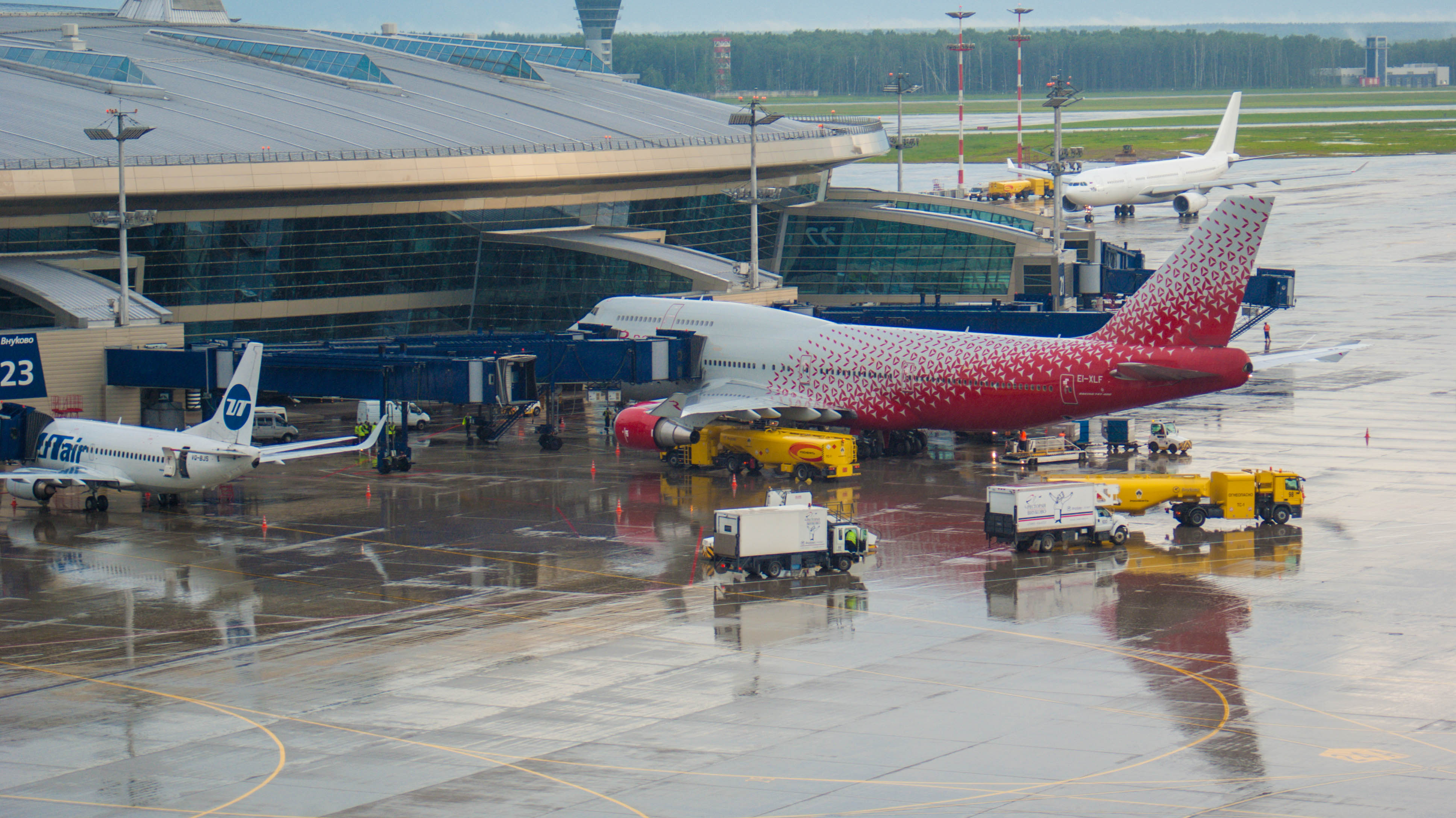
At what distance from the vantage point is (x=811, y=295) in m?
110

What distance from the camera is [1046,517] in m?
46.4

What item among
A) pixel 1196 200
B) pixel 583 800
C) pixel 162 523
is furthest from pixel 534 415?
pixel 1196 200

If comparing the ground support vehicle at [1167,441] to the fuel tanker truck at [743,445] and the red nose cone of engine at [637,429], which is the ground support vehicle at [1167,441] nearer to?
the fuel tanker truck at [743,445]

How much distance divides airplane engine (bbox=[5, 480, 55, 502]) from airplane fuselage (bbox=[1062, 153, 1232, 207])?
115m

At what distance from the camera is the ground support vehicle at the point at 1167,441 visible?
61.6 meters

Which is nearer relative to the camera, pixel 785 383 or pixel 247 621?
pixel 247 621

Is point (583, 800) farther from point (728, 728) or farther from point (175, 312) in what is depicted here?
point (175, 312)

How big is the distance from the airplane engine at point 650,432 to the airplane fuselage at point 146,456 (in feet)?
48.0

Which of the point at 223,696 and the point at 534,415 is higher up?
the point at 534,415

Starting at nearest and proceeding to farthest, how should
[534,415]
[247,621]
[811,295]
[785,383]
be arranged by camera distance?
1. [247,621]
2. [785,383]
3. [534,415]
4. [811,295]

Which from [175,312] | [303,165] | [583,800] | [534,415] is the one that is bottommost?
[583,800]

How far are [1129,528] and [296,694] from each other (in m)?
25.3

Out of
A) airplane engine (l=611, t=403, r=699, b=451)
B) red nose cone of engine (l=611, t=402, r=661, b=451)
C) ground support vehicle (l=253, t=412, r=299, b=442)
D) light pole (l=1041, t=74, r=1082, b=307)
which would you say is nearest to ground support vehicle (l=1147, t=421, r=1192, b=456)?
airplane engine (l=611, t=403, r=699, b=451)

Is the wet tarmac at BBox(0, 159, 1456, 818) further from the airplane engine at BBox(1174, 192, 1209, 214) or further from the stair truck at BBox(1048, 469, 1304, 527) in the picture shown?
the airplane engine at BBox(1174, 192, 1209, 214)
